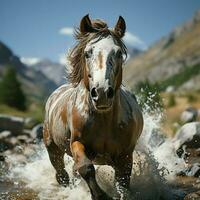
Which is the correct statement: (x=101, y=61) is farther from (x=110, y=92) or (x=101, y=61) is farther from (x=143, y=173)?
(x=143, y=173)

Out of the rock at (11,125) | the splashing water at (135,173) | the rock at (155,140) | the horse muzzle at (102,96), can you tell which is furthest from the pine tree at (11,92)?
the horse muzzle at (102,96)

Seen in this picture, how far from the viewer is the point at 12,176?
39.3 feet

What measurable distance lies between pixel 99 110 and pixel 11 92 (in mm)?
53631

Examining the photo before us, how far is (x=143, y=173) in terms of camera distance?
8820mm

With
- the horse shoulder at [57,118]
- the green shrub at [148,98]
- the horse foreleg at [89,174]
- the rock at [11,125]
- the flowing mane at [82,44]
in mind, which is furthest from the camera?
the rock at [11,125]

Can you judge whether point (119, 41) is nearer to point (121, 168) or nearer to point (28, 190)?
point (121, 168)

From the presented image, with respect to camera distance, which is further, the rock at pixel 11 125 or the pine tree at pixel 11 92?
the pine tree at pixel 11 92

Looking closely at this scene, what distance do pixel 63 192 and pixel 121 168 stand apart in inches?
102

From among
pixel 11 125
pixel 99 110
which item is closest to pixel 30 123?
pixel 11 125

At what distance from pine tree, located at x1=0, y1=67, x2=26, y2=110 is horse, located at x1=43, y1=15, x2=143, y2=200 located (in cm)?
5053

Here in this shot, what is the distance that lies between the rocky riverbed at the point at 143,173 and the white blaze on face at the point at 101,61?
247cm

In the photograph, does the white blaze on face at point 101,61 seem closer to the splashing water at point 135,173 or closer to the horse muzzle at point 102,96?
the horse muzzle at point 102,96

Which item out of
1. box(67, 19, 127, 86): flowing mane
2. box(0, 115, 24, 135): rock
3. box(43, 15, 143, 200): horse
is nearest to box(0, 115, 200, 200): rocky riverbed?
box(43, 15, 143, 200): horse

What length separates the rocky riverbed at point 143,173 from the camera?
334 inches
